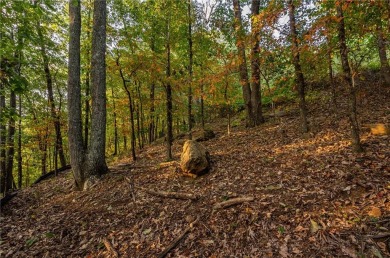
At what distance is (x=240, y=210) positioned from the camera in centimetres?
376

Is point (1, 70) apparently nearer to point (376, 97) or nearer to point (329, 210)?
point (329, 210)

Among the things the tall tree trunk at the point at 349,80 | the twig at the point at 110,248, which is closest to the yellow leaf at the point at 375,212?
the tall tree trunk at the point at 349,80

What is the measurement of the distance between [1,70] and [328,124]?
8762 mm

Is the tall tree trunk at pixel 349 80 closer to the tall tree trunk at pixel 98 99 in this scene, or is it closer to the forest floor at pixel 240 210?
the forest floor at pixel 240 210

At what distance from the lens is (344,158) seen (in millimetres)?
4531

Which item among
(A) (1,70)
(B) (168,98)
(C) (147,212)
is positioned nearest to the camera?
(A) (1,70)

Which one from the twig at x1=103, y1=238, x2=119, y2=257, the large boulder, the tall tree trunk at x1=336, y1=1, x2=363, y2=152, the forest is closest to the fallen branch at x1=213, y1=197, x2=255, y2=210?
the forest

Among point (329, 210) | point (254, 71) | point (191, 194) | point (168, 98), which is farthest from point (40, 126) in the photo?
point (329, 210)

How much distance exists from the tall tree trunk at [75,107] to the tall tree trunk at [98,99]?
0.92 feet

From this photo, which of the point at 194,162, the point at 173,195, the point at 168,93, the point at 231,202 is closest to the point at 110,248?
the point at 173,195

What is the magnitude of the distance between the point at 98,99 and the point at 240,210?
5.06m

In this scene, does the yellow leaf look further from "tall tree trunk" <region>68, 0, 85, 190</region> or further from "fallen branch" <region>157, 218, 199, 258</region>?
"tall tree trunk" <region>68, 0, 85, 190</region>

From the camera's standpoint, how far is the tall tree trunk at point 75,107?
6.12 metres

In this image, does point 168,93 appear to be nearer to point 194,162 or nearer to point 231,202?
point 194,162
